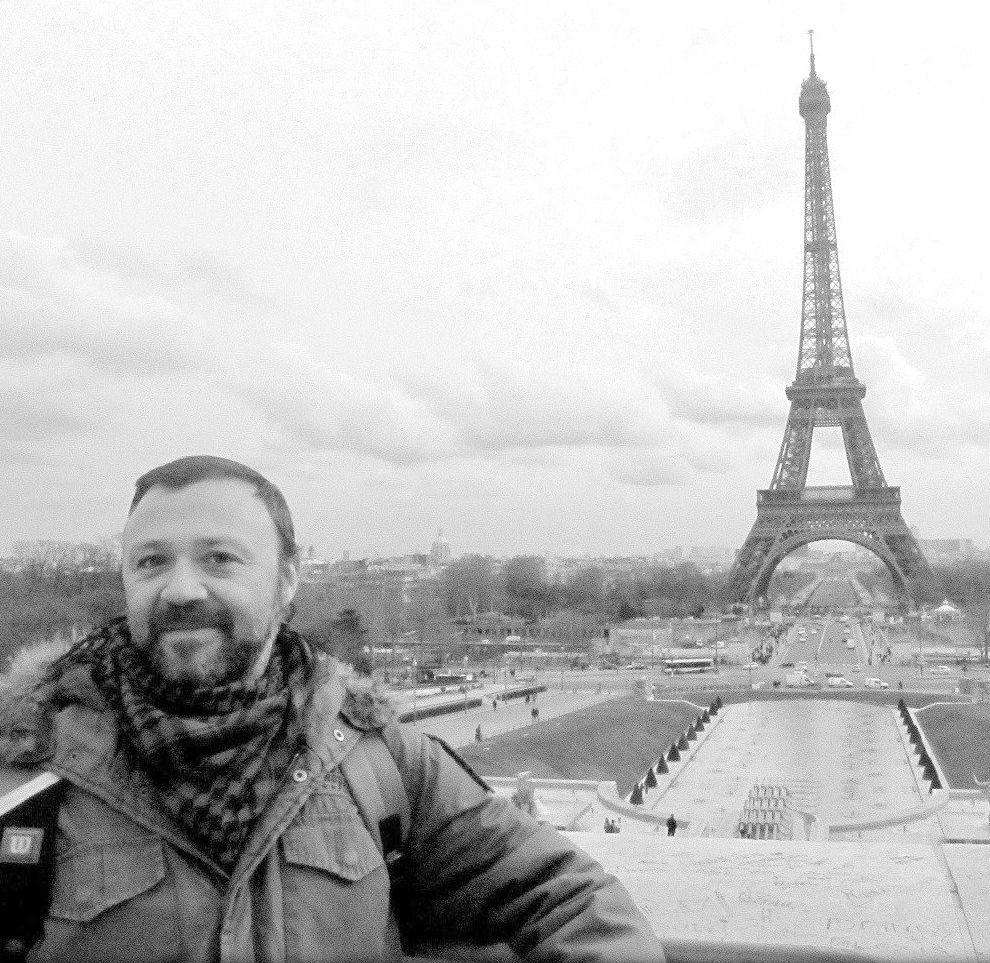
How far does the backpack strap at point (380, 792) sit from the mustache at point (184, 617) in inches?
14.2

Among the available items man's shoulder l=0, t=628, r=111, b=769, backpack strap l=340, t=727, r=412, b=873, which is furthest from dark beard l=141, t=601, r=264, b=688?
backpack strap l=340, t=727, r=412, b=873

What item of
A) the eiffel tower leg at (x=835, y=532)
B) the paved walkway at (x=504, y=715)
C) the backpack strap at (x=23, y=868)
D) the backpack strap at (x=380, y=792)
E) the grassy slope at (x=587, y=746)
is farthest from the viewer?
the eiffel tower leg at (x=835, y=532)

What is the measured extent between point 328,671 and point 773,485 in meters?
55.2

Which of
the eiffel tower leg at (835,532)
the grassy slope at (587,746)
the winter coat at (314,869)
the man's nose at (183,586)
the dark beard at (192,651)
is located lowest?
the grassy slope at (587,746)

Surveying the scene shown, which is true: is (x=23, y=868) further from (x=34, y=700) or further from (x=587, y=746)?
(x=587, y=746)

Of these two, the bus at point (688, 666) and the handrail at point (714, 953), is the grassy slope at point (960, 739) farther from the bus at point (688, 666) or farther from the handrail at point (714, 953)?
the handrail at point (714, 953)

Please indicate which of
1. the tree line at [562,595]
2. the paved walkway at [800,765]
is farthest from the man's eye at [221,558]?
the tree line at [562,595]

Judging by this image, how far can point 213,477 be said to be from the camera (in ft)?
7.15

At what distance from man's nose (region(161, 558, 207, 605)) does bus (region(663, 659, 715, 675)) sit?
3927 cm

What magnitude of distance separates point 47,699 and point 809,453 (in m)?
57.1

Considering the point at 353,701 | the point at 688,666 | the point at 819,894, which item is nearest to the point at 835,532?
the point at 688,666

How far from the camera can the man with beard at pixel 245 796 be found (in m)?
1.95

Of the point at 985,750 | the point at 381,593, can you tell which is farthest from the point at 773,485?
the point at 985,750

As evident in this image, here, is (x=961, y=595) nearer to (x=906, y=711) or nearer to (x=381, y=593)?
(x=381, y=593)
